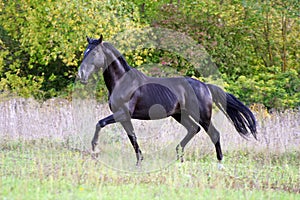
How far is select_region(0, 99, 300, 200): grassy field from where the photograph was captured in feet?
19.1

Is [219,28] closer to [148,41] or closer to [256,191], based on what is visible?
[148,41]

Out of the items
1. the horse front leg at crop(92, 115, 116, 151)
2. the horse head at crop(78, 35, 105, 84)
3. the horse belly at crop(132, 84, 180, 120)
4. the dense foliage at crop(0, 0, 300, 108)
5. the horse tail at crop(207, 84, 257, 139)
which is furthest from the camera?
the dense foliage at crop(0, 0, 300, 108)

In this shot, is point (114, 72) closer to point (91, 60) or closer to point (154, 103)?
point (91, 60)

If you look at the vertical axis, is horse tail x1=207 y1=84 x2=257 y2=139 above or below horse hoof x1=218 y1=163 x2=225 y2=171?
above

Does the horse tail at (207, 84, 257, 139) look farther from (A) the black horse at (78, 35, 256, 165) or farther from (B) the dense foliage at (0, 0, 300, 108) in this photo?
(B) the dense foliage at (0, 0, 300, 108)

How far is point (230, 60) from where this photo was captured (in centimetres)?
1723

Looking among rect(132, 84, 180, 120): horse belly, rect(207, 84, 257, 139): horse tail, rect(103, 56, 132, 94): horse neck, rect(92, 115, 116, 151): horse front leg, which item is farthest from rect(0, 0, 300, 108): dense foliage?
rect(92, 115, 116, 151): horse front leg

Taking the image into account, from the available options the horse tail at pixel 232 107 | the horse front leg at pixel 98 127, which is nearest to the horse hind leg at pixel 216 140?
the horse tail at pixel 232 107

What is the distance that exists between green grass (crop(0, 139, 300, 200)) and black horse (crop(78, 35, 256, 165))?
592 mm

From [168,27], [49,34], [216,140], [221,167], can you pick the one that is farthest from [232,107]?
[168,27]

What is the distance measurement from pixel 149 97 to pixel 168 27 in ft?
29.5

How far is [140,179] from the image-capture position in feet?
21.9

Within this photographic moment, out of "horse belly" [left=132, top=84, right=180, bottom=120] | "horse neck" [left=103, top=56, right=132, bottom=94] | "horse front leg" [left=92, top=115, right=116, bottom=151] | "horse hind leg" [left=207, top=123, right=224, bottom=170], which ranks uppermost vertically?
"horse neck" [left=103, top=56, right=132, bottom=94]

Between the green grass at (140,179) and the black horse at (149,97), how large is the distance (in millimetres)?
592
